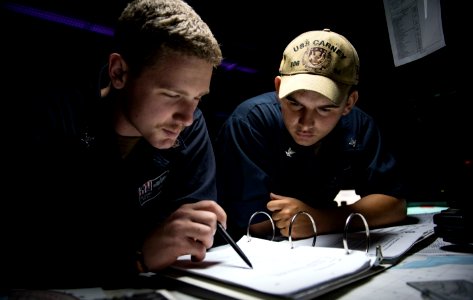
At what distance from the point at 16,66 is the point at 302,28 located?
1.90 m

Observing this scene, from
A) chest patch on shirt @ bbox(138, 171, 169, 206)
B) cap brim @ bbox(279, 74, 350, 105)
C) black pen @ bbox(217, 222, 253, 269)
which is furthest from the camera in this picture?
cap brim @ bbox(279, 74, 350, 105)

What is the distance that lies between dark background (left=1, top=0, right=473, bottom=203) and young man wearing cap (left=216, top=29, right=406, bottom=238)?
45cm

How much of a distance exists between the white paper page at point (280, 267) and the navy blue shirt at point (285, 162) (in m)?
0.41

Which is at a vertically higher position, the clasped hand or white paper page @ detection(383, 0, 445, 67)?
white paper page @ detection(383, 0, 445, 67)

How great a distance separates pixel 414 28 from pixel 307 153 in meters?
0.62

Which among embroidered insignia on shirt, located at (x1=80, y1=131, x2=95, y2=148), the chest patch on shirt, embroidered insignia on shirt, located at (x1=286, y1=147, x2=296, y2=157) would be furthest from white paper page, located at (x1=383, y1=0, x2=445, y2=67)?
embroidered insignia on shirt, located at (x1=80, y1=131, x2=95, y2=148)

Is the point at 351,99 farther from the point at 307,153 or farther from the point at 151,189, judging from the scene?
the point at 151,189

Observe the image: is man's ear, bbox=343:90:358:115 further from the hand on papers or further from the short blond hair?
the hand on papers

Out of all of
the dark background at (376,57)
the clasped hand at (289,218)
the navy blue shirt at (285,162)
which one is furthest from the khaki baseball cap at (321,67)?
the dark background at (376,57)

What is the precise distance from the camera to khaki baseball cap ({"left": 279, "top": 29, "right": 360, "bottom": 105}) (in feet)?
3.83

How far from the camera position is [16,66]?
90.4 inches

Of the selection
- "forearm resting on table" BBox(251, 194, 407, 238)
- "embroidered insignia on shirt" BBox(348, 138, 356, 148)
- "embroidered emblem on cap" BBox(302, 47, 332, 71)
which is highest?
"embroidered emblem on cap" BBox(302, 47, 332, 71)

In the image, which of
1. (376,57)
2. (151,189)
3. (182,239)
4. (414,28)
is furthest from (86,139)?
(376,57)

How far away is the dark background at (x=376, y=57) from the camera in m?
1.70
